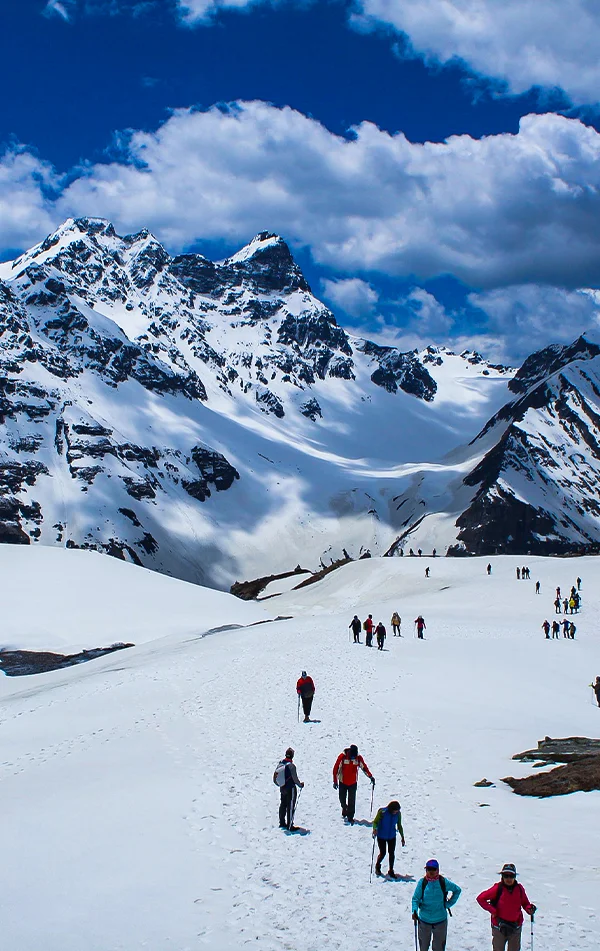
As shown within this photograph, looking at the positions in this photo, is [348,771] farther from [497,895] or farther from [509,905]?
[509,905]

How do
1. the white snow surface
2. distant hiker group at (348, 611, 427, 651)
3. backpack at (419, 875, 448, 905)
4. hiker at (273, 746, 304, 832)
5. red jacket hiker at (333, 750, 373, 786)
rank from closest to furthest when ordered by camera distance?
backpack at (419, 875, 448, 905)
the white snow surface
hiker at (273, 746, 304, 832)
red jacket hiker at (333, 750, 373, 786)
distant hiker group at (348, 611, 427, 651)

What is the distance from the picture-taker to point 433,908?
902 centimetres

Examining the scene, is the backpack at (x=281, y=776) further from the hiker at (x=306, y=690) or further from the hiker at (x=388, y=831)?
the hiker at (x=306, y=690)

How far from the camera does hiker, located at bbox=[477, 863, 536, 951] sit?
863 cm

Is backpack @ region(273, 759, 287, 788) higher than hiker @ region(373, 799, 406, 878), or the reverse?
backpack @ region(273, 759, 287, 788)

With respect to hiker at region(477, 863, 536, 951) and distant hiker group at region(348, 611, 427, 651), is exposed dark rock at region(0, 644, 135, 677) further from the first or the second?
hiker at region(477, 863, 536, 951)

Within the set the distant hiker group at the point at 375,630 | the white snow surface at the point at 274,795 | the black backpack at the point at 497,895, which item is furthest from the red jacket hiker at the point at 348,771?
the distant hiker group at the point at 375,630

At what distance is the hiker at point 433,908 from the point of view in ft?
29.5

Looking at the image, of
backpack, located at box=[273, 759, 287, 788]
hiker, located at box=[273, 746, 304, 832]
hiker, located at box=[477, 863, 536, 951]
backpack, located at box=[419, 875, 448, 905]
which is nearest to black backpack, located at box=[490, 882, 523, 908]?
hiker, located at box=[477, 863, 536, 951]

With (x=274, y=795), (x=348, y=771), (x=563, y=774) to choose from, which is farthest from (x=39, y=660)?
(x=563, y=774)

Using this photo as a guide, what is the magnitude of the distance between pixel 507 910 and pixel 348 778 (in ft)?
18.7

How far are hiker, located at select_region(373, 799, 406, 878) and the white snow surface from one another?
353mm

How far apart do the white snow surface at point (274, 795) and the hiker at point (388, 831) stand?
353 millimetres

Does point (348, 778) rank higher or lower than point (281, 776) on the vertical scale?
lower
